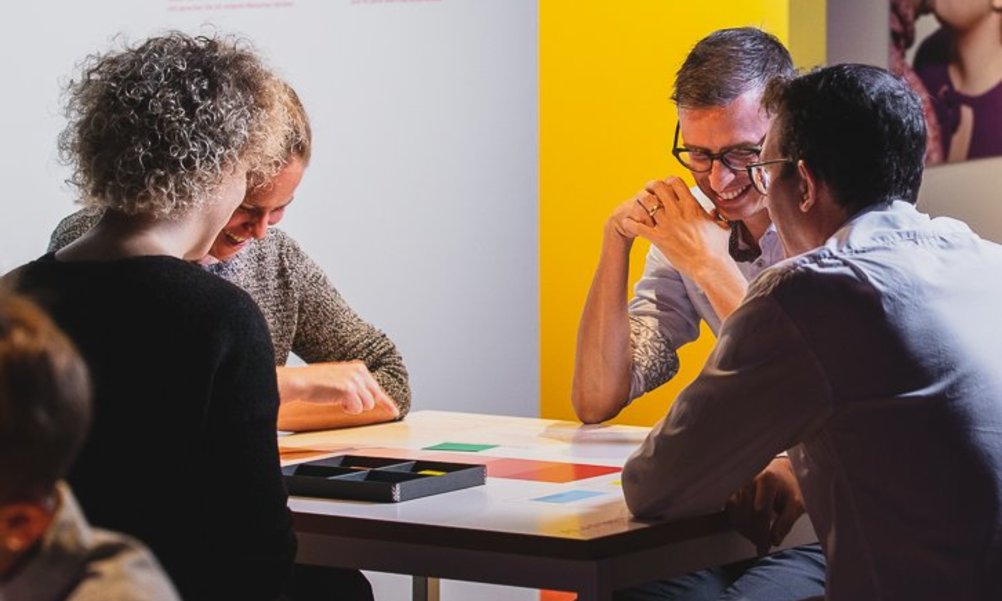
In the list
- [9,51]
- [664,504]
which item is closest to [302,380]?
[664,504]

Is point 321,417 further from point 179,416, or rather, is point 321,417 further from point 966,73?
point 966,73

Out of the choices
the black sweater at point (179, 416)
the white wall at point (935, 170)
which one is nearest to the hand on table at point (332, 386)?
the black sweater at point (179, 416)

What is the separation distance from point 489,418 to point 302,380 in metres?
0.50

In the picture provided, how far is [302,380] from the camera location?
8.86ft

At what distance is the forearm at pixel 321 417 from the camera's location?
2.85 m

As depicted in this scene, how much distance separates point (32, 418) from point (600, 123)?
3440mm

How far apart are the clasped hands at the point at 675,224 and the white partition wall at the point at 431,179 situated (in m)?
1.26

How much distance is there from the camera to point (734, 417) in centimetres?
185

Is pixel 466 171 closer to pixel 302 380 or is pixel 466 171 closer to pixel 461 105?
pixel 461 105

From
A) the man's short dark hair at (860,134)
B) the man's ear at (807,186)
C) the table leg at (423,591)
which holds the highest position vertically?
the man's short dark hair at (860,134)

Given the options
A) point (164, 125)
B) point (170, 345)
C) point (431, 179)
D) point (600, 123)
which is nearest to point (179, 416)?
point (170, 345)

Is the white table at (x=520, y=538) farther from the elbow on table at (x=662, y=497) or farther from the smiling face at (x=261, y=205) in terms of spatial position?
the smiling face at (x=261, y=205)

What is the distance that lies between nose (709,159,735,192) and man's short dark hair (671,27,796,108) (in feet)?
0.38

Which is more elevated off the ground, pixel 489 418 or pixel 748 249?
pixel 748 249
